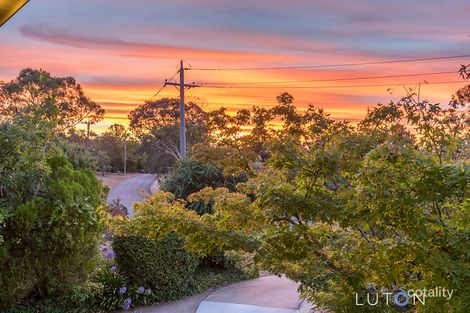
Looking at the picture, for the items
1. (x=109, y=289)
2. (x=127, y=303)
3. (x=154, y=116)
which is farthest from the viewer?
(x=154, y=116)

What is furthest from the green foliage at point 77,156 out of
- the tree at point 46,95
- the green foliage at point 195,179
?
the tree at point 46,95

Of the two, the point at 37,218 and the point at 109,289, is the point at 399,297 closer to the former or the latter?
the point at 37,218

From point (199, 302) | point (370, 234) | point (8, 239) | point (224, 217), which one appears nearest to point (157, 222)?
point (224, 217)

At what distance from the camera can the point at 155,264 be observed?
8727 millimetres

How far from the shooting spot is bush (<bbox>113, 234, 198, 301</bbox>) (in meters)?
8.57

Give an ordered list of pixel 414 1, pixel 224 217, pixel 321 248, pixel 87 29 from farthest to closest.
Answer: pixel 87 29, pixel 414 1, pixel 224 217, pixel 321 248

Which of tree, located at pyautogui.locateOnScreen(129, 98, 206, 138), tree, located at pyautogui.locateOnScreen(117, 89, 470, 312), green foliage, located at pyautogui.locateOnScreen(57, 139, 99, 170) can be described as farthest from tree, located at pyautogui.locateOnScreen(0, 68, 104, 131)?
tree, located at pyautogui.locateOnScreen(117, 89, 470, 312)

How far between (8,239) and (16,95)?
863 inches

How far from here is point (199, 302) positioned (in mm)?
8773

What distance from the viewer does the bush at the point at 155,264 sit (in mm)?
8570

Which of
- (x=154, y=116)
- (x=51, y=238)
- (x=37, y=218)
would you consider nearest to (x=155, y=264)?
(x=51, y=238)

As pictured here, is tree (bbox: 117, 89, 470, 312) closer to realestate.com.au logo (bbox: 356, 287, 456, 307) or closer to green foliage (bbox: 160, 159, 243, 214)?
realestate.com.au logo (bbox: 356, 287, 456, 307)

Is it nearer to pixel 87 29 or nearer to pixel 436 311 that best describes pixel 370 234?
pixel 436 311

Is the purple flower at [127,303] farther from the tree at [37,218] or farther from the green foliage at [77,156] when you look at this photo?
the green foliage at [77,156]
